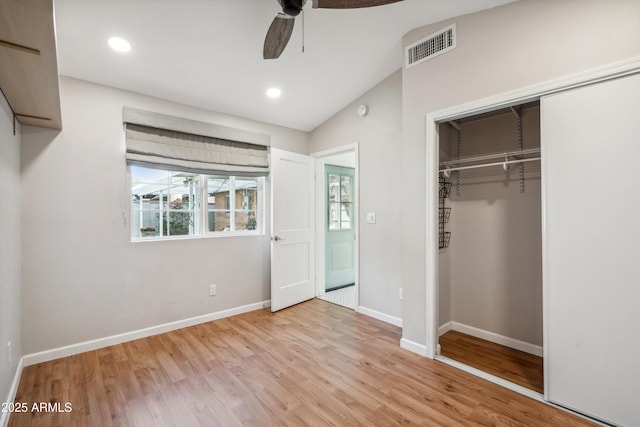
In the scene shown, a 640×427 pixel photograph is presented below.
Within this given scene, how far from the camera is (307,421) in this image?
70.4 inches

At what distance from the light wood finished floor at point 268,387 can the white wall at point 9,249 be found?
0.30 m

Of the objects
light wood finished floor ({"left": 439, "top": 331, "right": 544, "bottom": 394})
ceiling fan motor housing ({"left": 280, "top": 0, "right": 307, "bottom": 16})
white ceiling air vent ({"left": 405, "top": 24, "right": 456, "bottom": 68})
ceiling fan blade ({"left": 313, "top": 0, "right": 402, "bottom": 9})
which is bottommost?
light wood finished floor ({"left": 439, "top": 331, "right": 544, "bottom": 394})

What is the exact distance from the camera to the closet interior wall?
103 inches

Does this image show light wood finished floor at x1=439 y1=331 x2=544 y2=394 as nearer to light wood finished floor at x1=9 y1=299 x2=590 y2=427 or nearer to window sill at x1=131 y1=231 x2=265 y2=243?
light wood finished floor at x1=9 y1=299 x2=590 y2=427

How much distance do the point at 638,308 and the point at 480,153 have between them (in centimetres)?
176

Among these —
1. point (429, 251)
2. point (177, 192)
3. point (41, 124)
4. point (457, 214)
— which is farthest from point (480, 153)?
point (41, 124)

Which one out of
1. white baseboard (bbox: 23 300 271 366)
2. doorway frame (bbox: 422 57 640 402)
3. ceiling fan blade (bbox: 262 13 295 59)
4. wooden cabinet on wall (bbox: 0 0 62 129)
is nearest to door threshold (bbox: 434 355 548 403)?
doorway frame (bbox: 422 57 640 402)

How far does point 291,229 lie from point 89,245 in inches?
82.2

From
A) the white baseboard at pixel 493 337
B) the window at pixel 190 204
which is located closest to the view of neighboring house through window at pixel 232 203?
the window at pixel 190 204

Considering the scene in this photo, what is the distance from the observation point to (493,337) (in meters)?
2.86

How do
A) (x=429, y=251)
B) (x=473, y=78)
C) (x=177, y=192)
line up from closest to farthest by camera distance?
(x=473, y=78) < (x=429, y=251) < (x=177, y=192)

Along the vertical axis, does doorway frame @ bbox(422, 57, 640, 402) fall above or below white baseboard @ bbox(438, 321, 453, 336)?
above

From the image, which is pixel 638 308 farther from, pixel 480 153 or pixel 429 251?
pixel 480 153

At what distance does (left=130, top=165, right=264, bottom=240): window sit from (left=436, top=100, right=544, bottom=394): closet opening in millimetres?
2344
